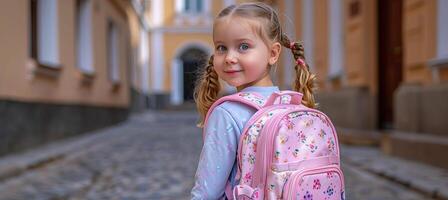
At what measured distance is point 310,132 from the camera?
68.7 inches

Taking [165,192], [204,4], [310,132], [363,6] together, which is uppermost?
[204,4]

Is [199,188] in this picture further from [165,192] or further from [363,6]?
[363,6]

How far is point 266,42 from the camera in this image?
186cm

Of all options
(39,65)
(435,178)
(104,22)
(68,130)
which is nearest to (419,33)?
(435,178)

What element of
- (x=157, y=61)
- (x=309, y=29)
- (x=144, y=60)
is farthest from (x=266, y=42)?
(x=157, y=61)

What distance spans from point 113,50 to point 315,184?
17.0 m

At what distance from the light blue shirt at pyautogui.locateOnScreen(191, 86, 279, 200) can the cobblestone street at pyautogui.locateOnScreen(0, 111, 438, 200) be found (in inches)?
159

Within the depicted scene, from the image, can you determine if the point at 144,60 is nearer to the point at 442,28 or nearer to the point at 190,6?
the point at 190,6

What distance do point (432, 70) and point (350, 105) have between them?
3077mm

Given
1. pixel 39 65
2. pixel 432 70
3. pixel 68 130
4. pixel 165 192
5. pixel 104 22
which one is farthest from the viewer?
pixel 104 22

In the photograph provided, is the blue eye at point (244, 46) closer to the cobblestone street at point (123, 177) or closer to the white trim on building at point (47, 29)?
the cobblestone street at point (123, 177)

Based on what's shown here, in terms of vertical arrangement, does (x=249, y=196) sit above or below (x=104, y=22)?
below

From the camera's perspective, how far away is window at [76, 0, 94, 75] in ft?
45.2

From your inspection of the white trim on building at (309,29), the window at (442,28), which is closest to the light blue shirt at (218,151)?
the window at (442,28)
